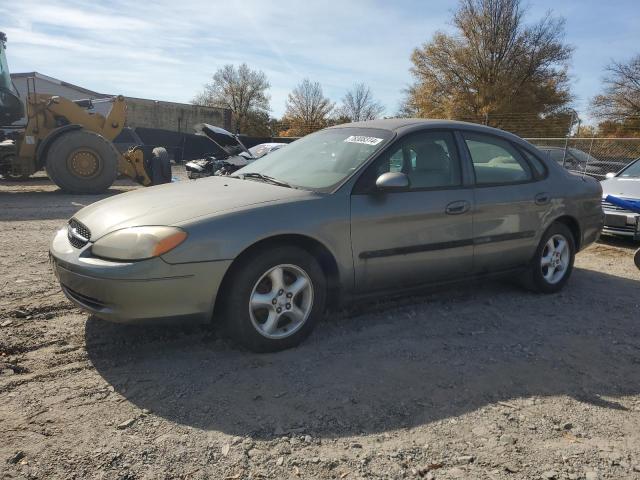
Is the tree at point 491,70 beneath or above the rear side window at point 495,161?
above

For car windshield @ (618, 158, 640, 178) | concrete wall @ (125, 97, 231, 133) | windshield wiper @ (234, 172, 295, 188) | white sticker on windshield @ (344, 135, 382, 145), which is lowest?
windshield wiper @ (234, 172, 295, 188)

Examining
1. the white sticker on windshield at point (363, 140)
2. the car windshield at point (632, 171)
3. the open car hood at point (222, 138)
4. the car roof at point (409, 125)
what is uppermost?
the open car hood at point (222, 138)

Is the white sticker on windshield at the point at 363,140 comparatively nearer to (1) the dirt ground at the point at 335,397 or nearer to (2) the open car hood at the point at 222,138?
(1) the dirt ground at the point at 335,397

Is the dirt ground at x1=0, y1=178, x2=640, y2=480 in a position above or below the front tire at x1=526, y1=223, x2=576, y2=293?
below

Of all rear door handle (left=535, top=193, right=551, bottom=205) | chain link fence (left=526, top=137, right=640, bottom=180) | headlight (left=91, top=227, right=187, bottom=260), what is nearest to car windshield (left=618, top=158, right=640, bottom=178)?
rear door handle (left=535, top=193, right=551, bottom=205)

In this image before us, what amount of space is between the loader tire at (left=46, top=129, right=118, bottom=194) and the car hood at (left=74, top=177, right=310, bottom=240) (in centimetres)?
871

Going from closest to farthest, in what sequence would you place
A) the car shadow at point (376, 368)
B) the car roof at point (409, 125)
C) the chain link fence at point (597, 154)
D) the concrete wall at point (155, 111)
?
1. the car shadow at point (376, 368)
2. the car roof at point (409, 125)
3. the chain link fence at point (597, 154)
4. the concrete wall at point (155, 111)

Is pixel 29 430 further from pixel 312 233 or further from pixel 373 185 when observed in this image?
pixel 373 185

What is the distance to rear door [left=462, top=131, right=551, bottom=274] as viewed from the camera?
14.1 feet

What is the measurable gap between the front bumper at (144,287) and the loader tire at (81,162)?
9436 millimetres

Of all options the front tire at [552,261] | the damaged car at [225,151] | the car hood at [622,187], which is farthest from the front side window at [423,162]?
the damaged car at [225,151]

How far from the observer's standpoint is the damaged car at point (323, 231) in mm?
3047

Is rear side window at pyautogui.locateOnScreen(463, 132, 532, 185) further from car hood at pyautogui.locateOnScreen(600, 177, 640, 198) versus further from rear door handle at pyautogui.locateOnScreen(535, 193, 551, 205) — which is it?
car hood at pyautogui.locateOnScreen(600, 177, 640, 198)

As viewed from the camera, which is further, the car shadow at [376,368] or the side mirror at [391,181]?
the side mirror at [391,181]
